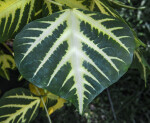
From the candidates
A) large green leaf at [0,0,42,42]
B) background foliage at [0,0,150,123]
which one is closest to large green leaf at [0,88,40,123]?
large green leaf at [0,0,42,42]

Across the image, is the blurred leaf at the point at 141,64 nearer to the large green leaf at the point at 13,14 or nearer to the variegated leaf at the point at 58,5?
the variegated leaf at the point at 58,5

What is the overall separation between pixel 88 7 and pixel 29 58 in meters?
0.28

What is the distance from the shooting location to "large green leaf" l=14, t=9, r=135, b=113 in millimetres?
418

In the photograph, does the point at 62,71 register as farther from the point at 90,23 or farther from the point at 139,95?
the point at 139,95

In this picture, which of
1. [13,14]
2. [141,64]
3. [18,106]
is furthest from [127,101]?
[13,14]

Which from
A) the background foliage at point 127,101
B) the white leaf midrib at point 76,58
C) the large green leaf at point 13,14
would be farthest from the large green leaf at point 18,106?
the background foliage at point 127,101

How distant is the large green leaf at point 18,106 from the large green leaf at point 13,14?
200 mm

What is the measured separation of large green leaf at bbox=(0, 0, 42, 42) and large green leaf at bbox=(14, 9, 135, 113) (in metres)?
0.16

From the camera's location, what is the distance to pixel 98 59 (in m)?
0.43

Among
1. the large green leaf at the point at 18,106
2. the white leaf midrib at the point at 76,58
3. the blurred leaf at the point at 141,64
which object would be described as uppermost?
the white leaf midrib at the point at 76,58

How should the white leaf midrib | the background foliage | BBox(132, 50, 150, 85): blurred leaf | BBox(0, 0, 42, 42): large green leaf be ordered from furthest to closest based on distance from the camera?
the background foliage
BBox(132, 50, 150, 85): blurred leaf
BBox(0, 0, 42, 42): large green leaf
the white leaf midrib

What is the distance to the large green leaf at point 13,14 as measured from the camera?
57 cm

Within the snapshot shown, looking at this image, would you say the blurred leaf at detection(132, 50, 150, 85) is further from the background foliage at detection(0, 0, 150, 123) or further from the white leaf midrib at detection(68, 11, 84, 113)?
the background foliage at detection(0, 0, 150, 123)

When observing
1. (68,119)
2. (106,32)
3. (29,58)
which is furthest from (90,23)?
(68,119)
